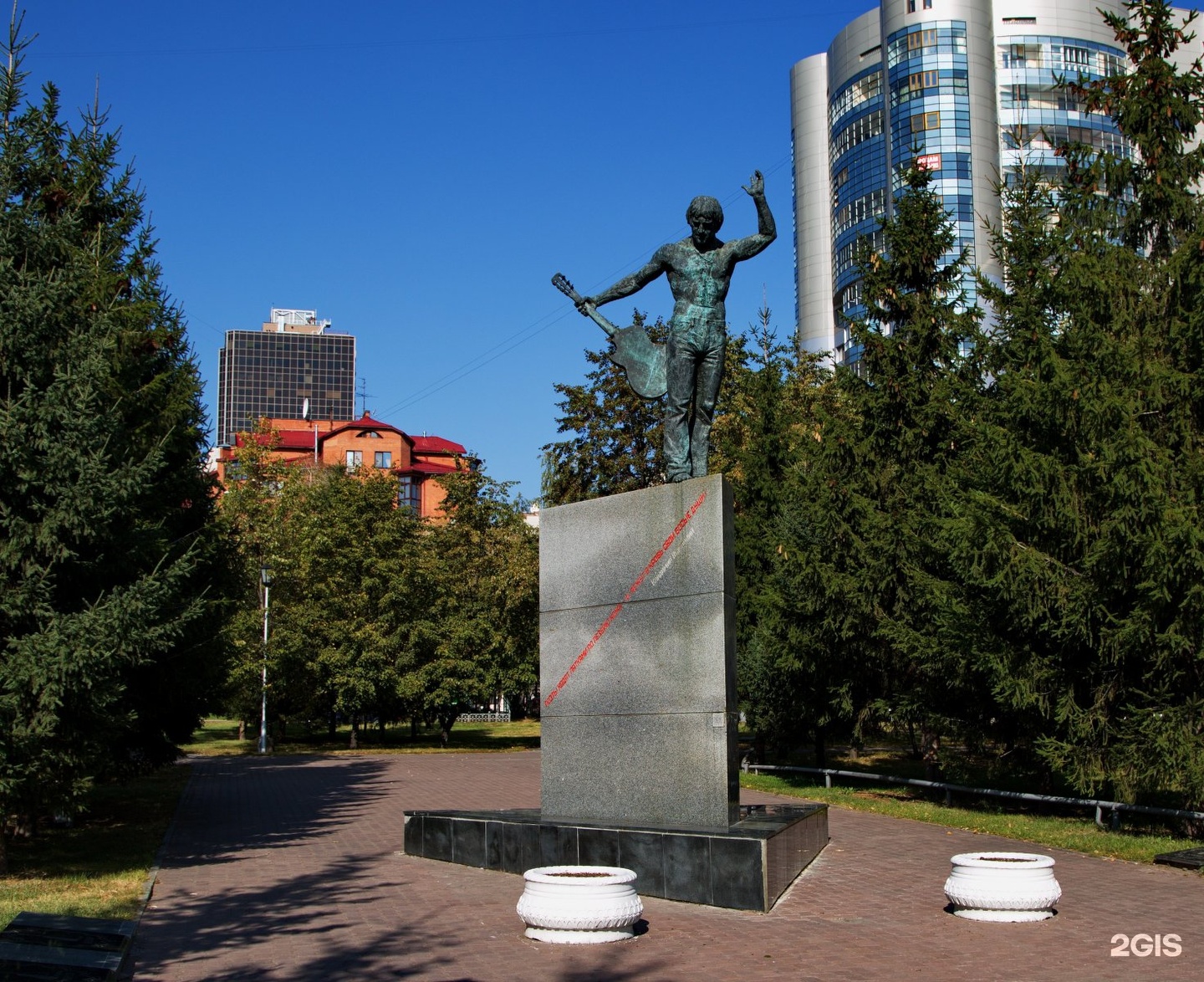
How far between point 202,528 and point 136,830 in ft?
14.8

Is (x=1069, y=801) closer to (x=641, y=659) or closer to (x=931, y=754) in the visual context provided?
(x=931, y=754)

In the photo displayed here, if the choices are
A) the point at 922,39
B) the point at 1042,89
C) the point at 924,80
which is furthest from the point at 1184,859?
the point at 1042,89

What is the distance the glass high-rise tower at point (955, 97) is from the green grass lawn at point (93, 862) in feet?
187

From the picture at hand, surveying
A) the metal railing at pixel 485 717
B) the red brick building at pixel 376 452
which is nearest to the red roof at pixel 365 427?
the red brick building at pixel 376 452

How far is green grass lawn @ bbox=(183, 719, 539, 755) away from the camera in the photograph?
124 ft

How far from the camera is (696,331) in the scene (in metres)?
11.5

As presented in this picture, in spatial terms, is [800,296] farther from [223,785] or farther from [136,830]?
[136,830]

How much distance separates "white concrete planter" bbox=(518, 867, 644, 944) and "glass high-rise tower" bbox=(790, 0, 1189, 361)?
6329cm

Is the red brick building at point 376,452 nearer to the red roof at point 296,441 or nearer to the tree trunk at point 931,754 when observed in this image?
the red roof at point 296,441

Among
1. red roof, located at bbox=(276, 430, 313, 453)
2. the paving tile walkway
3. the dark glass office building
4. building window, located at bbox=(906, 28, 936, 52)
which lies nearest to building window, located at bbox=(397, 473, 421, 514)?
red roof, located at bbox=(276, 430, 313, 453)

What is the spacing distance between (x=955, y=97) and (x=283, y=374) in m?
108

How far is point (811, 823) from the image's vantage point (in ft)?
40.4

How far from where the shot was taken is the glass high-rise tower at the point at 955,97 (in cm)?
7050

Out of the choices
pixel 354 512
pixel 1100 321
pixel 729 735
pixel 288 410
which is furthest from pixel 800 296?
pixel 288 410
